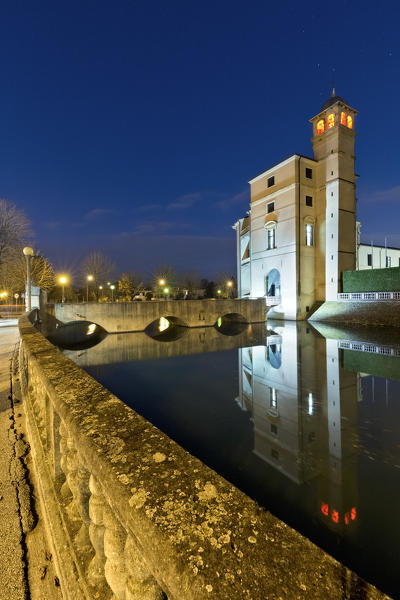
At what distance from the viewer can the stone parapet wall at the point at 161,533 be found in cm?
83

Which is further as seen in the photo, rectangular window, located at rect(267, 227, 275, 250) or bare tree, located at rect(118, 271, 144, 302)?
bare tree, located at rect(118, 271, 144, 302)

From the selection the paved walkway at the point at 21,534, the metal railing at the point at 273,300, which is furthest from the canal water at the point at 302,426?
the metal railing at the point at 273,300

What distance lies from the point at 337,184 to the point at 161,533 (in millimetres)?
35435

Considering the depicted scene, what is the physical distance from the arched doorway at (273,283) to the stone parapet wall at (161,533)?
35541 mm

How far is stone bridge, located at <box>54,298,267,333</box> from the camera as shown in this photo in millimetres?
23797

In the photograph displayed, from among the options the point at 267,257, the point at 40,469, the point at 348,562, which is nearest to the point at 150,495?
the point at 40,469

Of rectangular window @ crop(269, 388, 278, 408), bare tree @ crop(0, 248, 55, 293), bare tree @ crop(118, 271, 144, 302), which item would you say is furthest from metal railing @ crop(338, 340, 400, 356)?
bare tree @ crop(118, 271, 144, 302)

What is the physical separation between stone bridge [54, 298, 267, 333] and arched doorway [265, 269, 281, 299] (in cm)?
483

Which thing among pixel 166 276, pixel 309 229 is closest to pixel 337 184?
pixel 309 229

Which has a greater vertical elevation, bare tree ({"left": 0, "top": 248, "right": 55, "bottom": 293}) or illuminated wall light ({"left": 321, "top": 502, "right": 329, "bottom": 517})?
bare tree ({"left": 0, "top": 248, "right": 55, "bottom": 293})

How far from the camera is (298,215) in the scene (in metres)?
31.7

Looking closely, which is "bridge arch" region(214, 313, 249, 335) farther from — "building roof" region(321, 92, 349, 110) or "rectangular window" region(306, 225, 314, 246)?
"building roof" region(321, 92, 349, 110)

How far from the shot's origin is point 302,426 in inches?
280

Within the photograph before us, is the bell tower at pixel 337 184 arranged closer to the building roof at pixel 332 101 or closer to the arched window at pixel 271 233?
the building roof at pixel 332 101
